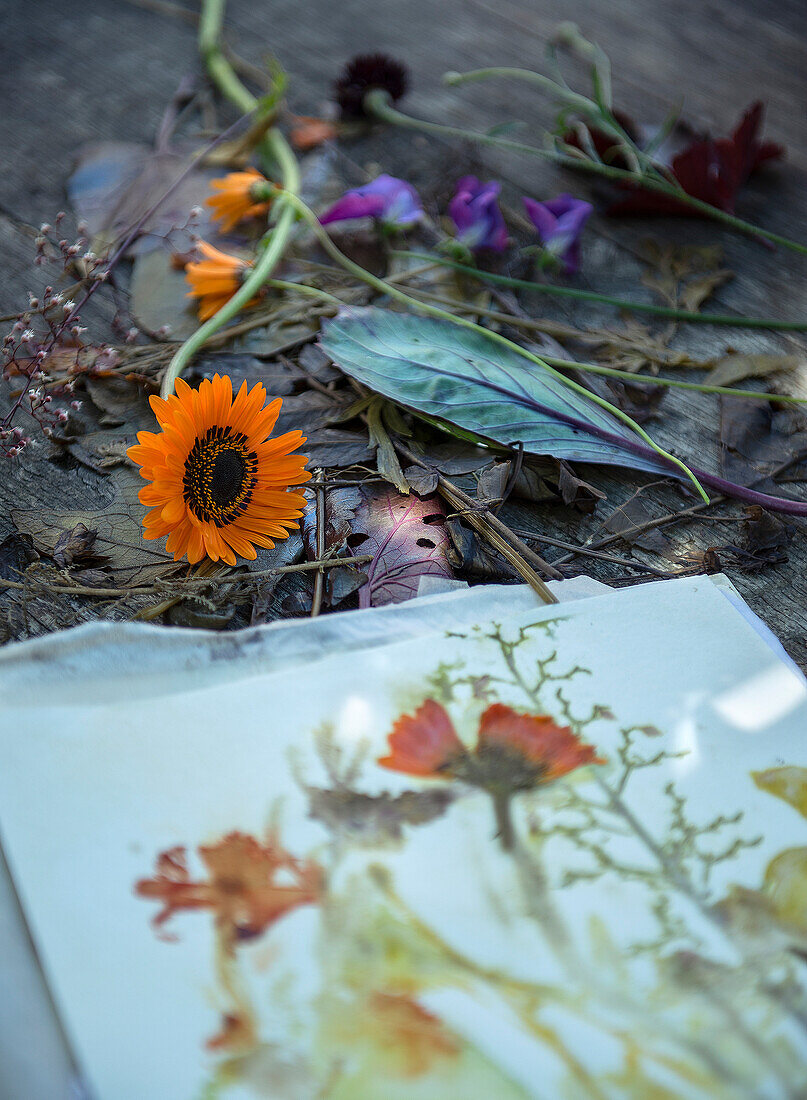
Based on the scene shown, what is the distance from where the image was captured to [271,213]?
24.7 inches

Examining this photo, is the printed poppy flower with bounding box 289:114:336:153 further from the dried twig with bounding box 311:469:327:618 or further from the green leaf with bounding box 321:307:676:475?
the dried twig with bounding box 311:469:327:618

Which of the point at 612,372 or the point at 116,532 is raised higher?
the point at 612,372

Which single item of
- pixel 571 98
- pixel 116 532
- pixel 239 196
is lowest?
pixel 116 532

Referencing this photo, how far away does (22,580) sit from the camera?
43cm

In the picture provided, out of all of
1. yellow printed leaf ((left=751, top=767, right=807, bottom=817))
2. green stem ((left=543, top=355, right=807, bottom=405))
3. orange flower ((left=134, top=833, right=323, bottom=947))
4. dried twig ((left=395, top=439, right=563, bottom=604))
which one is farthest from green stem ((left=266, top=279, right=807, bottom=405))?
orange flower ((left=134, top=833, right=323, bottom=947))

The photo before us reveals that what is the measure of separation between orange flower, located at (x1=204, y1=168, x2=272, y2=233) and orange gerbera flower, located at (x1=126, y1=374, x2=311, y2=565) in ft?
0.85

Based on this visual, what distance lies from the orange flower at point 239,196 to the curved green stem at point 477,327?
30 millimetres

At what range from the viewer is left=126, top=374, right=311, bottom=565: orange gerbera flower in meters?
0.39

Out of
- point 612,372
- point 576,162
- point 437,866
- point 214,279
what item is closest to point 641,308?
point 612,372

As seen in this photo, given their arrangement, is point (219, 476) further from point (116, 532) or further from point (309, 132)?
point (309, 132)

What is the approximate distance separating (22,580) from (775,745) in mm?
380

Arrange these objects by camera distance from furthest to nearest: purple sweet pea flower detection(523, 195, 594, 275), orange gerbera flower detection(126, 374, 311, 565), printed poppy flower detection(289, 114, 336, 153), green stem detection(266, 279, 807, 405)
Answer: printed poppy flower detection(289, 114, 336, 153) < purple sweet pea flower detection(523, 195, 594, 275) < green stem detection(266, 279, 807, 405) < orange gerbera flower detection(126, 374, 311, 565)

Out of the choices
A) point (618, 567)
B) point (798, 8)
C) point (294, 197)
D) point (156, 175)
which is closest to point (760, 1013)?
point (618, 567)

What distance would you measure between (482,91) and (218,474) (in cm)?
57
